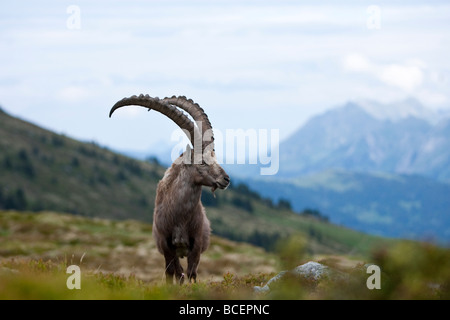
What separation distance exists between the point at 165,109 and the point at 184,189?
7.88 ft

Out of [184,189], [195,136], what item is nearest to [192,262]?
[184,189]

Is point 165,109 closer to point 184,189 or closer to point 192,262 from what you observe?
point 184,189

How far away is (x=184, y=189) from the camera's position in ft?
Answer: 49.3

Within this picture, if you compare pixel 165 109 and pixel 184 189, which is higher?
pixel 165 109

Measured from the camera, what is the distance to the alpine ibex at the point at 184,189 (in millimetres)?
14953

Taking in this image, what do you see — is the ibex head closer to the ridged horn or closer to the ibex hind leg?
the ridged horn

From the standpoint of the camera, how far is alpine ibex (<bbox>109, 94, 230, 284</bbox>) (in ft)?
49.1

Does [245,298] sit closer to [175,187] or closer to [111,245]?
[175,187]

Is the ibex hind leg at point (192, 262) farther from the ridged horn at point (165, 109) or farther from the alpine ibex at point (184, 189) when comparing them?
the ridged horn at point (165, 109)

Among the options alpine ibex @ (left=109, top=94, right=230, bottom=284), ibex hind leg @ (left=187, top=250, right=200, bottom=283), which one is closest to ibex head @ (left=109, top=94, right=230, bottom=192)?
alpine ibex @ (left=109, top=94, right=230, bottom=284)
